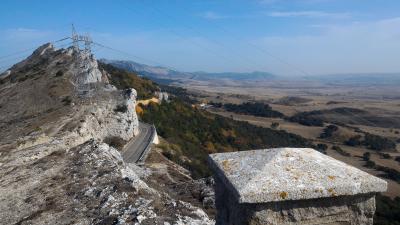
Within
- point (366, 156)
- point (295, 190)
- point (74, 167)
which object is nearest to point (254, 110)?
point (366, 156)

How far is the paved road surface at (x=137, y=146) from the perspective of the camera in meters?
30.8

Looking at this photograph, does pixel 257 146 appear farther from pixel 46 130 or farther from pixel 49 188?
pixel 49 188

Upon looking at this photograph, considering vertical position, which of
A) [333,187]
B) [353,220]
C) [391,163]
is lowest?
[391,163]

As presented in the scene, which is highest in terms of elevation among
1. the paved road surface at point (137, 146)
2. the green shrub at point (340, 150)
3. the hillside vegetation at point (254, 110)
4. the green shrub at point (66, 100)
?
the green shrub at point (66, 100)

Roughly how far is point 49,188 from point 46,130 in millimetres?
11497

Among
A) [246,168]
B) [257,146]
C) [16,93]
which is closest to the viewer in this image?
[246,168]

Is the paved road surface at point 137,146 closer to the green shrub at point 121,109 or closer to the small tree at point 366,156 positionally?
the green shrub at point 121,109

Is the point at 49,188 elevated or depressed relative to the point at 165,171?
elevated

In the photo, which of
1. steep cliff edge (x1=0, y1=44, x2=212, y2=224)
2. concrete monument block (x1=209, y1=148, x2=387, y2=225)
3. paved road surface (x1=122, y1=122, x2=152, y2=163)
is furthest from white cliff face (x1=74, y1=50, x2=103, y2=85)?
concrete monument block (x1=209, y1=148, x2=387, y2=225)

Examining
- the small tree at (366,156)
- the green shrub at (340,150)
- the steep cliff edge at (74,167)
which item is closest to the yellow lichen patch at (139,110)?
the steep cliff edge at (74,167)

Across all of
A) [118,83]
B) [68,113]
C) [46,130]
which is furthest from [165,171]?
[118,83]

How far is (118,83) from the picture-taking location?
197 feet

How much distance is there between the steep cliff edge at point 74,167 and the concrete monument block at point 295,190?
24.1ft

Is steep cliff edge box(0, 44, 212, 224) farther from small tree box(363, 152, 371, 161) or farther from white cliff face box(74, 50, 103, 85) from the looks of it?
small tree box(363, 152, 371, 161)
